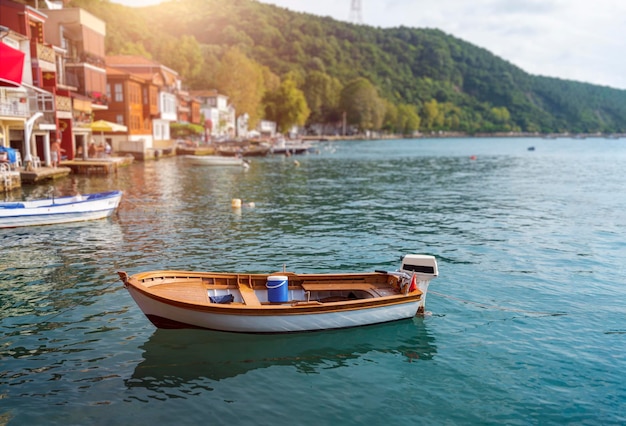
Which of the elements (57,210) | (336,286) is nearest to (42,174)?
(57,210)

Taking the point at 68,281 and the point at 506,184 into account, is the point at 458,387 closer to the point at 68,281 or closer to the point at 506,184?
the point at 68,281

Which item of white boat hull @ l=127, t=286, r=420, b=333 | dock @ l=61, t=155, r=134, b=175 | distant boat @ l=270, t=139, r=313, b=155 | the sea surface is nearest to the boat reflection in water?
the sea surface

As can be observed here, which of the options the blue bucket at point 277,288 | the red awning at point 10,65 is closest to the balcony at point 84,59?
the red awning at point 10,65

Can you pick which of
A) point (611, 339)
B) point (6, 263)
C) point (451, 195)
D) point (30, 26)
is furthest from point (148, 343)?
point (30, 26)

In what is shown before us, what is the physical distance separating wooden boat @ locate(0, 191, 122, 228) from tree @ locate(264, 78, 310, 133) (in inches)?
5207

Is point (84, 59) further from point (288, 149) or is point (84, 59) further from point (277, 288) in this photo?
point (277, 288)

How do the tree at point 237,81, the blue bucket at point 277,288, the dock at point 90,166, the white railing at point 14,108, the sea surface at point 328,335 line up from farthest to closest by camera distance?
the tree at point 237,81, the dock at point 90,166, the white railing at point 14,108, the blue bucket at point 277,288, the sea surface at point 328,335

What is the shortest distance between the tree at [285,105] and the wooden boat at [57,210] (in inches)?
5207

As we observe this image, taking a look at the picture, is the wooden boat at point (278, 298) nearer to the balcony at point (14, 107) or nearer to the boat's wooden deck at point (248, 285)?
the boat's wooden deck at point (248, 285)

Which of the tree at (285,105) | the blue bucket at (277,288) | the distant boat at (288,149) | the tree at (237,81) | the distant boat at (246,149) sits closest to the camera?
the blue bucket at (277,288)

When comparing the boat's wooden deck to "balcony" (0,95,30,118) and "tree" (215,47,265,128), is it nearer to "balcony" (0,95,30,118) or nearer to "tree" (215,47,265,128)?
"balcony" (0,95,30,118)

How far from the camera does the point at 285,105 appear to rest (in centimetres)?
16175

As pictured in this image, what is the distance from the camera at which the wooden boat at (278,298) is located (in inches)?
565

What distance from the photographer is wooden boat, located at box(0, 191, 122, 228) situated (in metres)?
28.7
